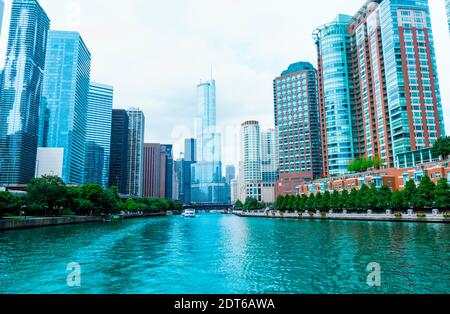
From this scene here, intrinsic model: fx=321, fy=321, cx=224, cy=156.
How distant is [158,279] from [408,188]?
3500 inches

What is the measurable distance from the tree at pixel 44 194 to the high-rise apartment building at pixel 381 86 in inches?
5138

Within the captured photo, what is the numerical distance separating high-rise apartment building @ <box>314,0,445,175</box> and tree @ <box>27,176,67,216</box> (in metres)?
130

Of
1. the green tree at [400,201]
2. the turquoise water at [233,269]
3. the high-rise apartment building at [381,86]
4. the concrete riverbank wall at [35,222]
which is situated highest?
the high-rise apartment building at [381,86]

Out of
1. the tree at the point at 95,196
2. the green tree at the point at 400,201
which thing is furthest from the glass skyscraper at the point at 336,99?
the tree at the point at 95,196

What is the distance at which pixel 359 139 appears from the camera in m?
180

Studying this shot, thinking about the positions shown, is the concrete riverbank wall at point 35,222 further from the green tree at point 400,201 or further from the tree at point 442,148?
the tree at point 442,148

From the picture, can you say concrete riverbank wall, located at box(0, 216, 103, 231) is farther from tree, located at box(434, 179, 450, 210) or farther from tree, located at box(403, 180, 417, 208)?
tree, located at box(434, 179, 450, 210)

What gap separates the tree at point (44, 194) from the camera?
89500 millimetres

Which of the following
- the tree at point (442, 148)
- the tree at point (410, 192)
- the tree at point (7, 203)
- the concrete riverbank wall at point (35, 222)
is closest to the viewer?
the concrete riverbank wall at point (35, 222)

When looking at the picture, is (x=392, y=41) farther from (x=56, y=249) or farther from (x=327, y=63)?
(x=56, y=249)

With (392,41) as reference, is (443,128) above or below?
below

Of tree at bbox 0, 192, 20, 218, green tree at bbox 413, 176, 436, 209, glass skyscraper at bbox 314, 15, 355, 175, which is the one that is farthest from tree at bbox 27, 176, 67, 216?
Result: glass skyscraper at bbox 314, 15, 355, 175
